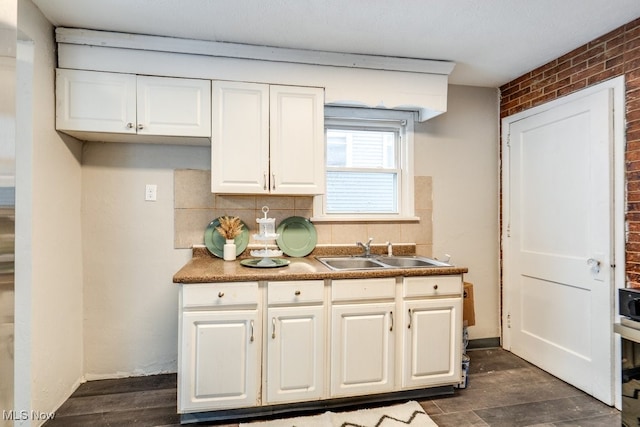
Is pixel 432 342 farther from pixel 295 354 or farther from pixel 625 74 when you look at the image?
pixel 625 74

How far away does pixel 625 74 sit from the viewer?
2.05 metres

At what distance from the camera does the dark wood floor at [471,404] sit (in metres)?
1.95

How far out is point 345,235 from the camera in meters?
2.74

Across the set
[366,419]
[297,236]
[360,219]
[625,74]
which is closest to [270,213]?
[297,236]

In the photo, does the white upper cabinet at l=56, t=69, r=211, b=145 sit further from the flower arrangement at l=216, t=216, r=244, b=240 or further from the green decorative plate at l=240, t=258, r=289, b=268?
the green decorative plate at l=240, t=258, r=289, b=268

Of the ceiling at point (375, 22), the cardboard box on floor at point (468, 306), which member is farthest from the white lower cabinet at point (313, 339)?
the ceiling at point (375, 22)

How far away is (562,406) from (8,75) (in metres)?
2.90

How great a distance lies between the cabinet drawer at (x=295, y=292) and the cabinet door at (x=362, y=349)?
146 millimetres

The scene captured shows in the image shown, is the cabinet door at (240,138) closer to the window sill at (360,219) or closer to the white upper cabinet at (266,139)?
the white upper cabinet at (266,139)

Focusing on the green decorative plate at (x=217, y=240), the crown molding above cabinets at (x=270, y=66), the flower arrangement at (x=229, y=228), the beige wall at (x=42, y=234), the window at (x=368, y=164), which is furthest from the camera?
the window at (x=368, y=164)

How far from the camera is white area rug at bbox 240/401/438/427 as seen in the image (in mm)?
1911

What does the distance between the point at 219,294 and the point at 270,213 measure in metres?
0.87

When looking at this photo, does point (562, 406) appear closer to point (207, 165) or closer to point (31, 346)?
point (207, 165)

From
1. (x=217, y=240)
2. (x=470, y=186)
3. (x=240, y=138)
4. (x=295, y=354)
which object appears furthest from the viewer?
(x=470, y=186)
